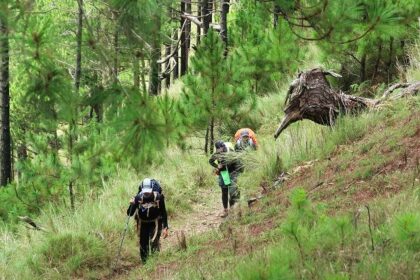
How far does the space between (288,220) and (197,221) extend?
20.6 feet

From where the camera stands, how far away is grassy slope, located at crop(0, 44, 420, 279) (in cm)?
376

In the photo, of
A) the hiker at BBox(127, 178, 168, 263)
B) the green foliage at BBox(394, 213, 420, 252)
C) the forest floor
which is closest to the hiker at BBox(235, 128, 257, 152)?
the forest floor

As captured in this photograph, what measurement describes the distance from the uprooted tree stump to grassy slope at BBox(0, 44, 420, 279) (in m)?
0.30

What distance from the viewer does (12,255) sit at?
8383 mm

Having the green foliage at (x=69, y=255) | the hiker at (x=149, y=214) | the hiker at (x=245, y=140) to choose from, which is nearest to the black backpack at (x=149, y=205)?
the hiker at (x=149, y=214)

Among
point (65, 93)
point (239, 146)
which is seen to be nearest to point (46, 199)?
point (239, 146)

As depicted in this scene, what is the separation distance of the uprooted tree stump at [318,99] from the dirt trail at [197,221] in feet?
7.19

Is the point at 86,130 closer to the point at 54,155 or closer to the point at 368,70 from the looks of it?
the point at 54,155

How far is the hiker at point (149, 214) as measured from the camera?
24.9ft

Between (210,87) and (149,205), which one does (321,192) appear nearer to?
(149,205)

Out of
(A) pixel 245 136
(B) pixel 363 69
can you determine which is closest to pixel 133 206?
(A) pixel 245 136

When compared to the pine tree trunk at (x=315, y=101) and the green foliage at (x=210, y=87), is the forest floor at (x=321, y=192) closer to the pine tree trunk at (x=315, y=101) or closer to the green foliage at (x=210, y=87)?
the pine tree trunk at (x=315, y=101)

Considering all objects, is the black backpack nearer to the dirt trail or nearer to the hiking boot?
the dirt trail

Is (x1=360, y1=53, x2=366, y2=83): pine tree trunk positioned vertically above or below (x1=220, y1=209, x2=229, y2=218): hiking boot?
above
